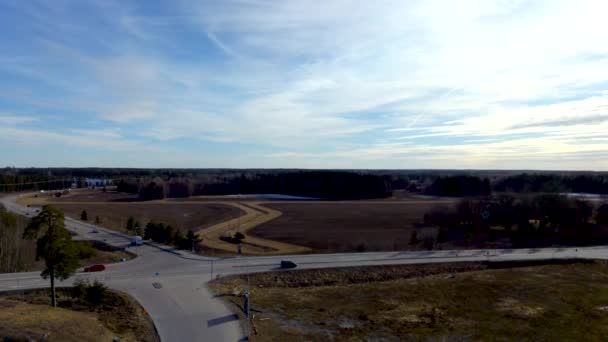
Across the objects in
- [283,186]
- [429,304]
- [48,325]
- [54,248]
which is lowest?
[429,304]

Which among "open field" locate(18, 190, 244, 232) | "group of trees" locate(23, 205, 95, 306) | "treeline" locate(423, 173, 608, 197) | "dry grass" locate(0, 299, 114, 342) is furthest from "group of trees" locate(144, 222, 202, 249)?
"treeline" locate(423, 173, 608, 197)

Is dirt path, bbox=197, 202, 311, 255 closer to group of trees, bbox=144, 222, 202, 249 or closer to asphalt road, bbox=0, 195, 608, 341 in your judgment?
group of trees, bbox=144, 222, 202, 249

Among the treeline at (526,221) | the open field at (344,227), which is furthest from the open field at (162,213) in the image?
the treeline at (526,221)

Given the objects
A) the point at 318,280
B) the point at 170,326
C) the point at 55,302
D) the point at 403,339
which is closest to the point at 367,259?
the point at 318,280

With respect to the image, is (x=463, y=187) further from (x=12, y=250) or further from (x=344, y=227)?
(x=12, y=250)

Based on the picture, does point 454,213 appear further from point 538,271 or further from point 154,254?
point 154,254

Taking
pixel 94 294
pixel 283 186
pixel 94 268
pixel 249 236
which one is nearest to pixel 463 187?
pixel 283 186

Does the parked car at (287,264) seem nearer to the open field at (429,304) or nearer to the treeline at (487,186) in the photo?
the open field at (429,304)
